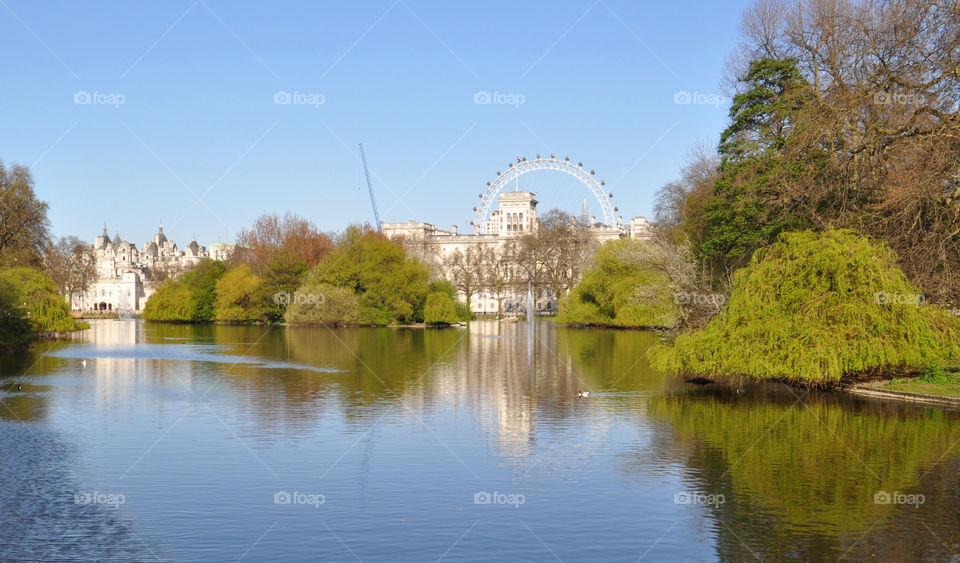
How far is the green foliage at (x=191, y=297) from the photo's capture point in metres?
101

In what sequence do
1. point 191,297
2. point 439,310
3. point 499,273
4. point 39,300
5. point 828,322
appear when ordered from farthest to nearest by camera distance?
point 499,273 < point 191,297 < point 439,310 < point 39,300 < point 828,322

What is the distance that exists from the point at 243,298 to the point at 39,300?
1538 inches

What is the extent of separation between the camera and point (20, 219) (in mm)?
58938

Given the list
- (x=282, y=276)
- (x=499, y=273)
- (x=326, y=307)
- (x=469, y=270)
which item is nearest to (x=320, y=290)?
(x=326, y=307)

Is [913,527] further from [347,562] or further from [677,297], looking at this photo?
[677,297]

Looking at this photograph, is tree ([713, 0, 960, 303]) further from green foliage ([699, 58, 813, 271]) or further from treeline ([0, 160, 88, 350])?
treeline ([0, 160, 88, 350])

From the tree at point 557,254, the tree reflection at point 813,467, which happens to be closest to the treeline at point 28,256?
the tree reflection at point 813,467

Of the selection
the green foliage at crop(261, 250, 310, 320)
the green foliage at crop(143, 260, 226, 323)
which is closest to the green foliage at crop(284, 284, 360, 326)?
the green foliage at crop(261, 250, 310, 320)

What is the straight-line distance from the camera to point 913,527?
14.4 meters

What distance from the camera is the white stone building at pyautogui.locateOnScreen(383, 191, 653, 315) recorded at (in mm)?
128250

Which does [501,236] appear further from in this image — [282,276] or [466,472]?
[466,472]

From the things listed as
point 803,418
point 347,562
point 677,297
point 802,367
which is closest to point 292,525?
point 347,562

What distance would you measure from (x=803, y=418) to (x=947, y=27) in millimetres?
12972

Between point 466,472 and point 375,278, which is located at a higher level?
point 375,278
